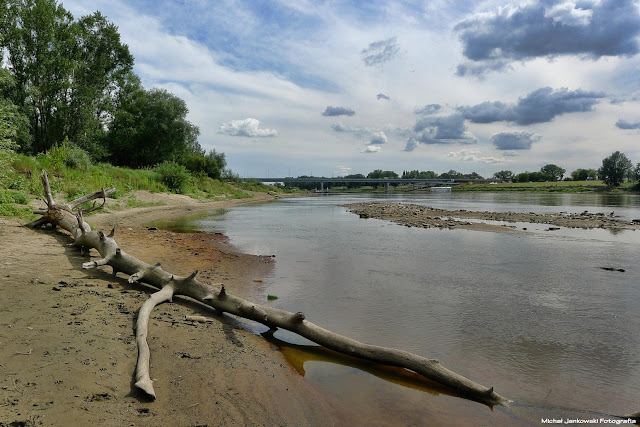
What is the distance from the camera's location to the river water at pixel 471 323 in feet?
19.0

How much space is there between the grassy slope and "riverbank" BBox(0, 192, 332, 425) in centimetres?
687

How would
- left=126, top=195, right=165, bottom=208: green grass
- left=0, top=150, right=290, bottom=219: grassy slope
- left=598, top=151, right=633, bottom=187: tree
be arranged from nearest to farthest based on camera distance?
left=0, top=150, right=290, bottom=219: grassy slope, left=126, top=195, right=165, bottom=208: green grass, left=598, top=151, right=633, bottom=187: tree

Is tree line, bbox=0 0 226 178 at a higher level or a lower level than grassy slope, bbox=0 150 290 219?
higher

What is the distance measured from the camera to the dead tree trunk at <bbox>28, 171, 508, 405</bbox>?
5777mm

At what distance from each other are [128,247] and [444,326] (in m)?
12.3

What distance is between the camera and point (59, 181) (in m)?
29.2

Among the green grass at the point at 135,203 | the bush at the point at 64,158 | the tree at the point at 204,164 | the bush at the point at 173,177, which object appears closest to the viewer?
the bush at the point at 64,158

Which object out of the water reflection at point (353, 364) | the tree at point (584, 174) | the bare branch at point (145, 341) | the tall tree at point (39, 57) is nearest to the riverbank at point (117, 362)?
the bare branch at point (145, 341)

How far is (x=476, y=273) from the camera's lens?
14461mm

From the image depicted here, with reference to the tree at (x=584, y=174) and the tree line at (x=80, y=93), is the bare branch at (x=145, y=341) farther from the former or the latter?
the tree at (x=584, y=174)

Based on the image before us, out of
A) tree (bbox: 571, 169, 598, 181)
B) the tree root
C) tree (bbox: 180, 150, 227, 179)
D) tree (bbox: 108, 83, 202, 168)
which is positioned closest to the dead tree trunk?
the tree root

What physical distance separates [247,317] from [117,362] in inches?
111

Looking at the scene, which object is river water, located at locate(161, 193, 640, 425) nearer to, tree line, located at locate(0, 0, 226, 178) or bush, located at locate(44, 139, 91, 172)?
bush, located at locate(44, 139, 91, 172)

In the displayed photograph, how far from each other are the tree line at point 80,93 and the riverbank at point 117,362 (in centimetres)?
2976
